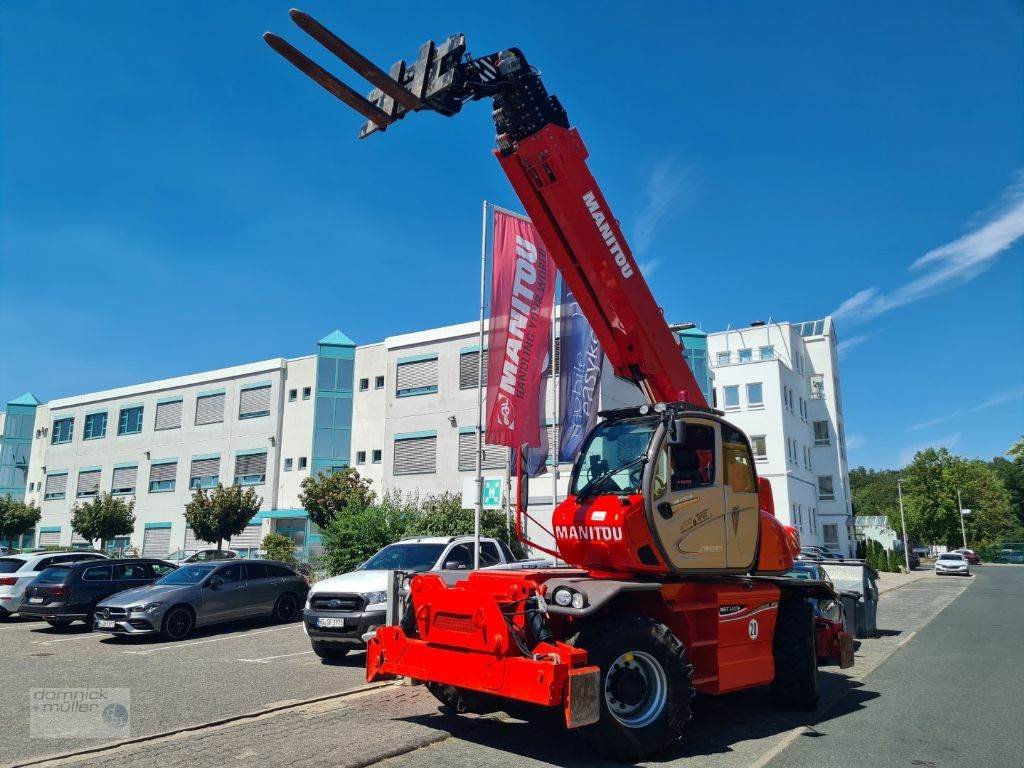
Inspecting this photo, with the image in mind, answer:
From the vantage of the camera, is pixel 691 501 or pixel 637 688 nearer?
pixel 637 688

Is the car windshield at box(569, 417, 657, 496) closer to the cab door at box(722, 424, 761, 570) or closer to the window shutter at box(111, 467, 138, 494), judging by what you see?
the cab door at box(722, 424, 761, 570)

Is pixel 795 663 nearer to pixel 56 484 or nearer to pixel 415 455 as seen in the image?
pixel 415 455

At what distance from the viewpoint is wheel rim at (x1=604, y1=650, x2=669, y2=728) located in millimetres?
6102

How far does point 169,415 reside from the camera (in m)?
44.1

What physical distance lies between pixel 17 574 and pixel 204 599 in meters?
6.40

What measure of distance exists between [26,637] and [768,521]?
14.7 m

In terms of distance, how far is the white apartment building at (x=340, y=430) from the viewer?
3319 centimetres

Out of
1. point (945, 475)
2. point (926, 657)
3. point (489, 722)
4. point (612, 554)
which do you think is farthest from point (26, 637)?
point (945, 475)

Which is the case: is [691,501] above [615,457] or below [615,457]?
below

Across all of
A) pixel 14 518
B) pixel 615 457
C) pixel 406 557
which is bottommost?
pixel 406 557

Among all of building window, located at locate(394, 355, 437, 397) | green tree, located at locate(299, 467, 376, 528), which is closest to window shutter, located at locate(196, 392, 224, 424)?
building window, located at locate(394, 355, 437, 397)

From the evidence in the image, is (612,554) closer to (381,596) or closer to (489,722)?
(489,722)

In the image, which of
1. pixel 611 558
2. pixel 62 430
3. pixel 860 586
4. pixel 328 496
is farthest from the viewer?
pixel 62 430

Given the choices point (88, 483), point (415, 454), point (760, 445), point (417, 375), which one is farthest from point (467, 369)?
point (88, 483)
